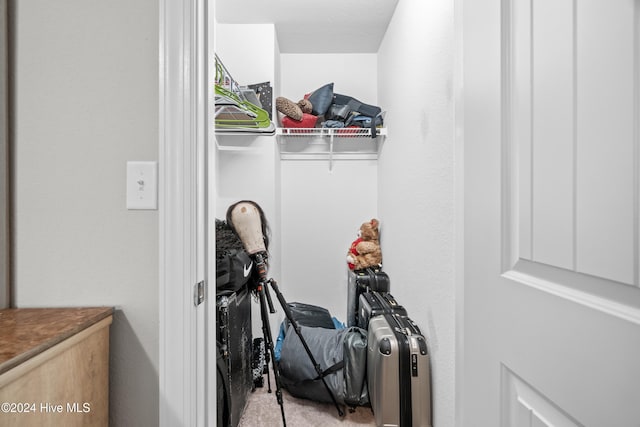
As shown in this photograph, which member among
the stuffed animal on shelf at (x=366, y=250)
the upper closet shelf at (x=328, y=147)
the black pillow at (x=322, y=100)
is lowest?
the stuffed animal on shelf at (x=366, y=250)

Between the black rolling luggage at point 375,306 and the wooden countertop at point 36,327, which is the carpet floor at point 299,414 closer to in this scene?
the black rolling luggage at point 375,306

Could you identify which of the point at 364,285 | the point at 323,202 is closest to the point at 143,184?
the point at 364,285

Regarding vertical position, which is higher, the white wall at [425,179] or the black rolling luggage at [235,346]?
the white wall at [425,179]

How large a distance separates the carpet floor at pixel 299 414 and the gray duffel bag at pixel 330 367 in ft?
0.21

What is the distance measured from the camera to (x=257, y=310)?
2.24 m

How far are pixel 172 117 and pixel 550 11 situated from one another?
2.45ft

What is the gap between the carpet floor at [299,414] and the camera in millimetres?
1649

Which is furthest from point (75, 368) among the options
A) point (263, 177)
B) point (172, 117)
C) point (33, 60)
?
point (263, 177)

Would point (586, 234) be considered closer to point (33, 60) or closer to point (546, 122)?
point (546, 122)

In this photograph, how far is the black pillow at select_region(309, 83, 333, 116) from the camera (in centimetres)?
252

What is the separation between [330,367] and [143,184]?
142 cm

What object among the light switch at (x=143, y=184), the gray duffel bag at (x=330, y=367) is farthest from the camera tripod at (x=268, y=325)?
the light switch at (x=143, y=184)

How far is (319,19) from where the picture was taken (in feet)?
7.51

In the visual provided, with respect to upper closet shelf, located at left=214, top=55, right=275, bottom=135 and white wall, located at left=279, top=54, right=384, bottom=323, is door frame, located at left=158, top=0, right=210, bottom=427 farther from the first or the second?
white wall, located at left=279, top=54, right=384, bottom=323
